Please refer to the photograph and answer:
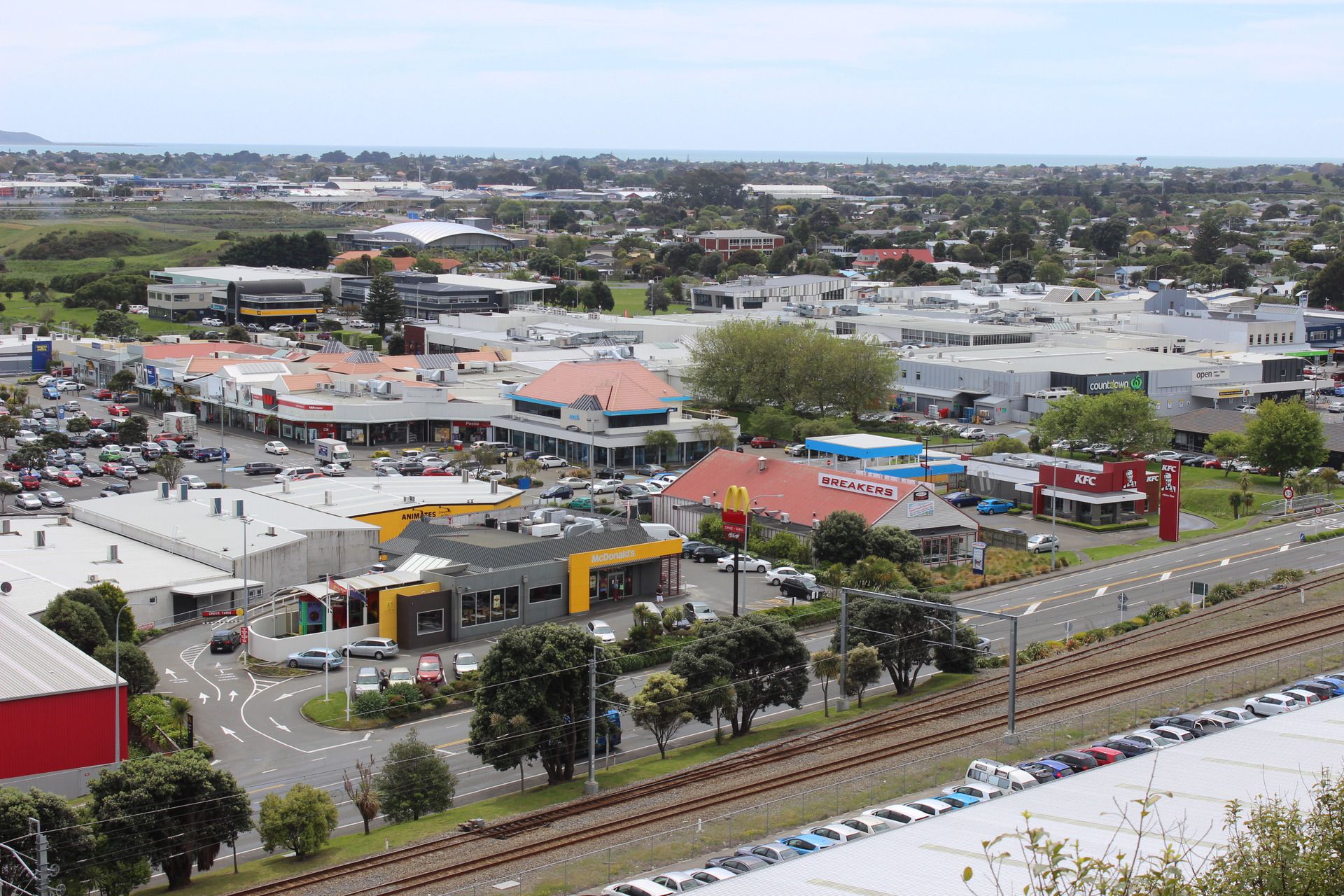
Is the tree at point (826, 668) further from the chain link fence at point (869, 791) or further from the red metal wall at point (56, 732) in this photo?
the red metal wall at point (56, 732)

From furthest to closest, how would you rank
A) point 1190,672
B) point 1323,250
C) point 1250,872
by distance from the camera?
point 1323,250 → point 1190,672 → point 1250,872

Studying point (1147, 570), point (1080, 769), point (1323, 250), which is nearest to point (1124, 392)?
point (1147, 570)

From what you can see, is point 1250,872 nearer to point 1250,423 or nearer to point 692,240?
point 1250,423

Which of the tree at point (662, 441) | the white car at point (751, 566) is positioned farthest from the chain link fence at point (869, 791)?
the tree at point (662, 441)

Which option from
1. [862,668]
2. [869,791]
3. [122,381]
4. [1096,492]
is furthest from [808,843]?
[122,381]

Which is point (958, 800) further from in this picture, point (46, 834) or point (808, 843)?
point (46, 834)
